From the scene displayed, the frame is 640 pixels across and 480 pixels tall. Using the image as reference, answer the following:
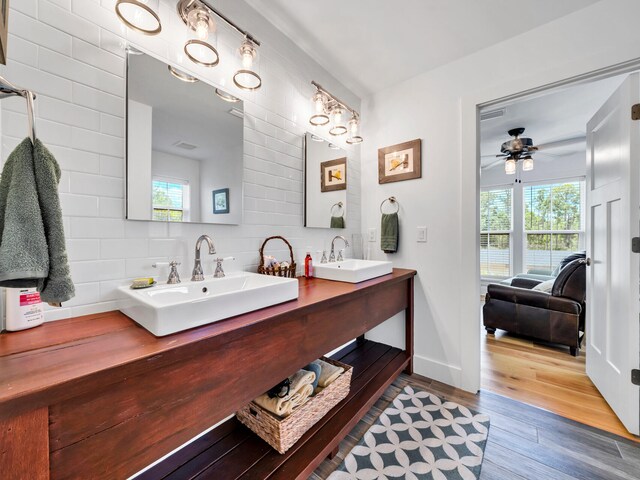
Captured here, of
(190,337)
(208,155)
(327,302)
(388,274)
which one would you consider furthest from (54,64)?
(388,274)

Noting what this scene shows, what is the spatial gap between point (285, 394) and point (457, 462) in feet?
2.99

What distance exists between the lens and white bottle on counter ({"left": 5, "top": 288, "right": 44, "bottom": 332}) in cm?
83

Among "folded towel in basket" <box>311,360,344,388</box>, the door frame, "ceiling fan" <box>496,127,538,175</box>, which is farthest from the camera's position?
"ceiling fan" <box>496,127,538,175</box>

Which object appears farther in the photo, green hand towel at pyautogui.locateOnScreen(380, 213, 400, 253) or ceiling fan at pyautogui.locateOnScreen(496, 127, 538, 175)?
ceiling fan at pyautogui.locateOnScreen(496, 127, 538, 175)

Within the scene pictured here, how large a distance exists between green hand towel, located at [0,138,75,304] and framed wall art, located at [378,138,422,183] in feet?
6.94

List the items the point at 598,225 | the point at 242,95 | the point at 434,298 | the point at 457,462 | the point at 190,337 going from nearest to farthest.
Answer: the point at 190,337
the point at 457,462
the point at 242,95
the point at 598,225
the point at 434,298

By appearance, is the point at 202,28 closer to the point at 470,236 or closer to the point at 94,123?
the point at 94,123

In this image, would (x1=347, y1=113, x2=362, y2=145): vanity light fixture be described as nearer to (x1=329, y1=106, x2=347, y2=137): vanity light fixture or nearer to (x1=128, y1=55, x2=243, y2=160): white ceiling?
(x1=329, y1=106, x2=347, y2=137): vanity light fixture

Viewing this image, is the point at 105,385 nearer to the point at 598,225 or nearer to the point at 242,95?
the point at 242,95

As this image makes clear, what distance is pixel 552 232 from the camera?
459 cm

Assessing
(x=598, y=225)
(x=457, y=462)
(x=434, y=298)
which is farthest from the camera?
(x=434, y=298)

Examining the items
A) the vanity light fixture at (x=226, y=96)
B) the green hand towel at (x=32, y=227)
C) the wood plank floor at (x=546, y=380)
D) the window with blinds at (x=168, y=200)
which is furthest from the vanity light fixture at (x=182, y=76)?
the wood plank floor at (x=546, y=380)

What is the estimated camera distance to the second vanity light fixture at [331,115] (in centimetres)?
196

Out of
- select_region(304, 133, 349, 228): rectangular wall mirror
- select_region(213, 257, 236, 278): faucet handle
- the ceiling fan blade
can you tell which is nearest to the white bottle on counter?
select_region(213, 257, 236, 278): faucet handle
